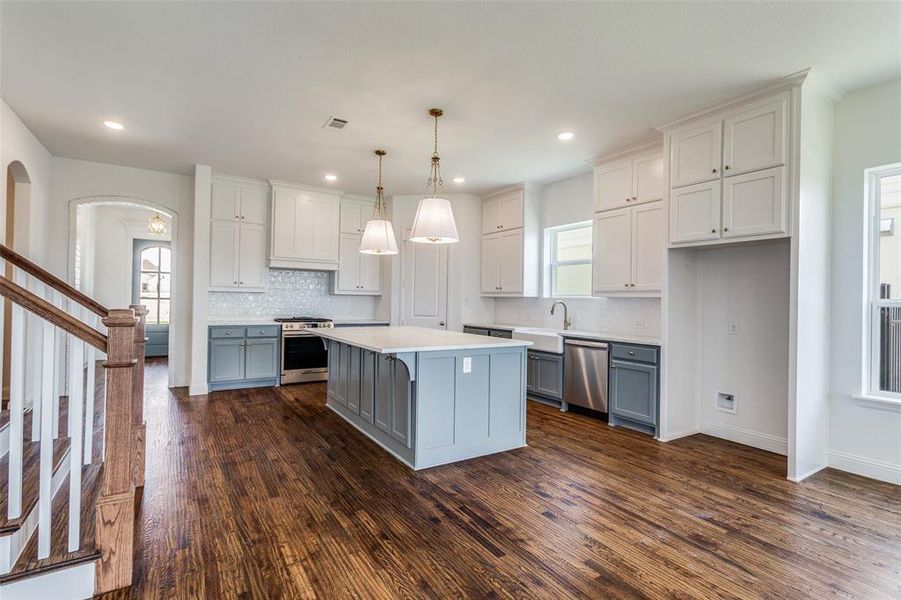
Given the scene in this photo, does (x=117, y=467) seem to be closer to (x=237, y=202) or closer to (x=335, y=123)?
(x=335, y=123)

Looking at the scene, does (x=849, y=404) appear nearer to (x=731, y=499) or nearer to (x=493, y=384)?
(x=731, y=499)

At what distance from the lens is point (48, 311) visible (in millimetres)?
1799

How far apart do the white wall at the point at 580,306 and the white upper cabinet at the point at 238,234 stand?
3.51 metres

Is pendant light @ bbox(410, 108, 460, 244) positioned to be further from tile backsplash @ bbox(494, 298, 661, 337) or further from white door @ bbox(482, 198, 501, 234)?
white door @ bbox(482, 198, 501, 234)

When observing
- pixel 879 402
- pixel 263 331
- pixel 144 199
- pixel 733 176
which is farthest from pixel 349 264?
pixel 879 402

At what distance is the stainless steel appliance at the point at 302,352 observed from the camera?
5.98m

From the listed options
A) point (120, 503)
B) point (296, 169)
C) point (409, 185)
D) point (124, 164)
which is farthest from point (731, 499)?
point (124, 164)

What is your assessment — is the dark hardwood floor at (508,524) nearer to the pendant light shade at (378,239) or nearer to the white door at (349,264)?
the pendant light shade at (378,239)

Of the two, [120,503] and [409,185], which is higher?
[409,185]

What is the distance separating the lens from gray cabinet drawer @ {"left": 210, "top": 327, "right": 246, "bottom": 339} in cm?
555

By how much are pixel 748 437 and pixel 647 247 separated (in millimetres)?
1876

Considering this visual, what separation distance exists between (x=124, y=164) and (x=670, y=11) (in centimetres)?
583

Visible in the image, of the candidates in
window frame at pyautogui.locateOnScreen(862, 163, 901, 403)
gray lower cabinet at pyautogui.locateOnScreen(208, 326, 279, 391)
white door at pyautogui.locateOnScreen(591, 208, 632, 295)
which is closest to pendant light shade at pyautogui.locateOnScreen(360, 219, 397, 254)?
white door at pyautogui.locateOnScreen(591, 208, 632, 295)

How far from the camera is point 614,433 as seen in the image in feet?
13.7
